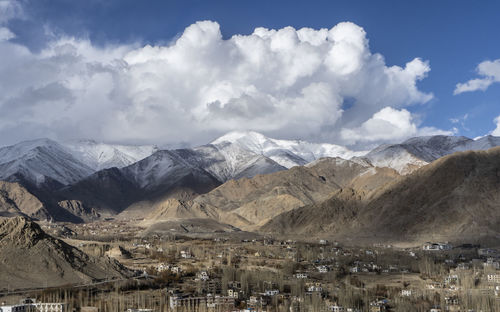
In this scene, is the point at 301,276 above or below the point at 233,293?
above

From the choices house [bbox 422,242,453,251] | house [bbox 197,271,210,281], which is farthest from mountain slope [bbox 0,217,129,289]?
house [bbox 422,242,453,251]

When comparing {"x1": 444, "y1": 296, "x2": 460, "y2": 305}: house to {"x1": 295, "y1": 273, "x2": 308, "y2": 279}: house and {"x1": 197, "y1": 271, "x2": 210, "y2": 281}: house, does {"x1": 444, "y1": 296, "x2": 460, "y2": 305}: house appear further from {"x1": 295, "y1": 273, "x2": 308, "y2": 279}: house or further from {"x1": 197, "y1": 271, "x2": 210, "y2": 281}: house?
{"x1": 197, "y1": 271, "x2": 210, "y2": 281}: house

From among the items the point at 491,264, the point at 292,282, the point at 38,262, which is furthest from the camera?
the point at 491,264

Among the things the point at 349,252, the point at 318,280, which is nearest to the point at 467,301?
the point at 318,280

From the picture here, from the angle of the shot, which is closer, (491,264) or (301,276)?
(301,276)

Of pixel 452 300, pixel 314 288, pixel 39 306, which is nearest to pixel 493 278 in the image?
pixel 452 300

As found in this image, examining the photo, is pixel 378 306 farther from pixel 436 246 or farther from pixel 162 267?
pixel 436 246

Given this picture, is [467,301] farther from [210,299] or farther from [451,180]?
[451,180]

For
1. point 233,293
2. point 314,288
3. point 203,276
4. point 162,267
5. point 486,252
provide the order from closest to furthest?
1. point 233,293
2. point 314,288
3. point 203,276
4. point 162,267
5. point 486,252
